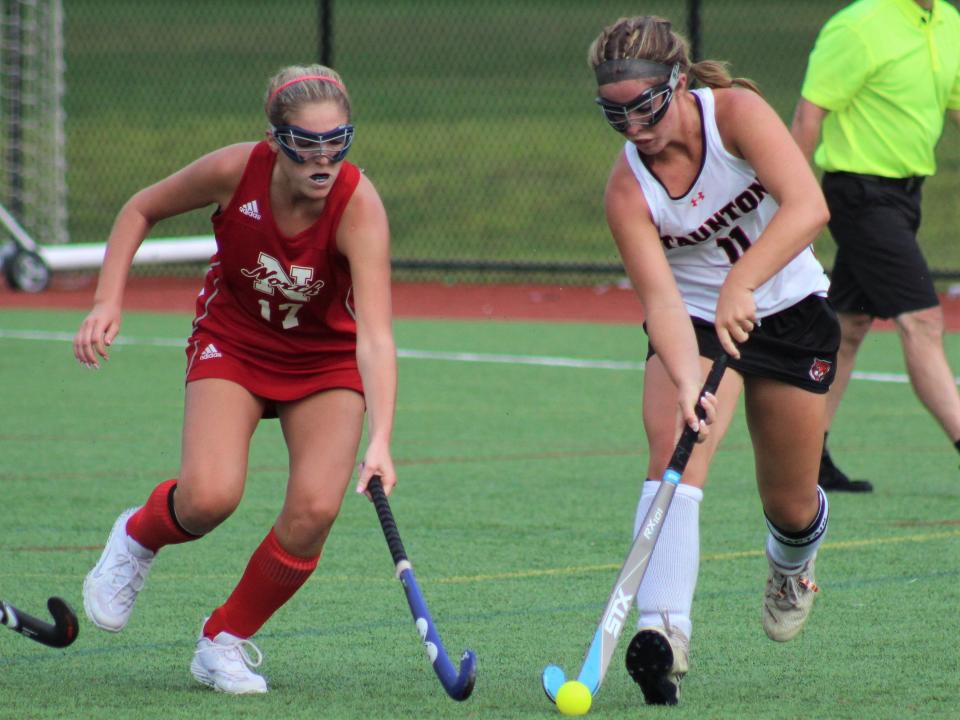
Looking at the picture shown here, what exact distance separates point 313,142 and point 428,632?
1177 millimetres

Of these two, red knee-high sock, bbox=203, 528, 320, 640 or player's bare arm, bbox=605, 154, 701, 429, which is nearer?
player's bare arm, bbox=605, 154, 701, 429

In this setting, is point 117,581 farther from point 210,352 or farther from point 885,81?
point 885,81

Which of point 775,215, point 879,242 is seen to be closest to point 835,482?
point 879,242

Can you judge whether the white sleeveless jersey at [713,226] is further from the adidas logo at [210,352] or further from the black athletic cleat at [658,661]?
the adidas logo at [210,352]

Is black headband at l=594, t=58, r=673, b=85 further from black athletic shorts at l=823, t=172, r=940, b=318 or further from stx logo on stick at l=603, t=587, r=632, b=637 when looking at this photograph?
black athletic shorts at l=823, t=172, r=940, b=318

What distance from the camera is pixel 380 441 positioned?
3.90 meters

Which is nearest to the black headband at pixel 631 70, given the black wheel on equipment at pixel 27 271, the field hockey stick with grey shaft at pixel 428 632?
the field hockey stick with grey shaft at pixel 428 632

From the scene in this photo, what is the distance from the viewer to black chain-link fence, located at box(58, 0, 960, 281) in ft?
62.7

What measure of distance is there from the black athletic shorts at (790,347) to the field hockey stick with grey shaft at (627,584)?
30 centimetres

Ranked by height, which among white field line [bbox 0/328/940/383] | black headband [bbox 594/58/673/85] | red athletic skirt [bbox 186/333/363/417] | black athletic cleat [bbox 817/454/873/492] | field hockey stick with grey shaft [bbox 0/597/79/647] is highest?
black headband [bbox 594/58/673/85]

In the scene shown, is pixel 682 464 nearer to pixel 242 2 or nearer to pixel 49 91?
pixel 49 91

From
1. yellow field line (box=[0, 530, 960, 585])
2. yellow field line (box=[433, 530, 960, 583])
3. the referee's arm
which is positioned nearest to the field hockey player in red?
yellow field line (box=[0, 530, 960, 585])

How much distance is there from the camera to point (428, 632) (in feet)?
12.4

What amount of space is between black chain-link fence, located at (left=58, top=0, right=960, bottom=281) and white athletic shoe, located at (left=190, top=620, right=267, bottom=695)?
32.5 feet
